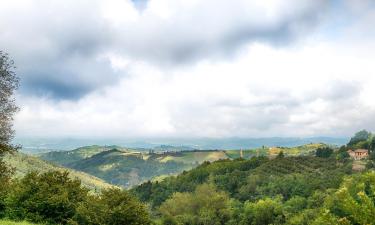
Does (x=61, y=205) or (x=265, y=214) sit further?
(x=265, y=214)

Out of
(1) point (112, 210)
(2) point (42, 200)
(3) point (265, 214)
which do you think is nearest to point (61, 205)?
(2) point (42, 200)

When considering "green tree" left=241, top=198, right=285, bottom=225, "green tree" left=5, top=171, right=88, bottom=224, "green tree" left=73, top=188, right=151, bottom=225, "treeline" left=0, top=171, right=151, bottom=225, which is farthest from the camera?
"green tree" left=241, top=198, right=285, bottom=225

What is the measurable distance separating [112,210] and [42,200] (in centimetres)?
914

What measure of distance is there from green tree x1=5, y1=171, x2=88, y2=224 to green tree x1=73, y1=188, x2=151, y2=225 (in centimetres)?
183

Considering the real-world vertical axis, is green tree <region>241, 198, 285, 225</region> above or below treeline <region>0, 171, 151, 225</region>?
Result: below

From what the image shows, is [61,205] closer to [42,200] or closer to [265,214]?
[42,200]

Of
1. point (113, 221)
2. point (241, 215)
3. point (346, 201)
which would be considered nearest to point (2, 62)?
point (113, 221)

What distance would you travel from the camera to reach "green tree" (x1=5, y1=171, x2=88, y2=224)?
54.4m

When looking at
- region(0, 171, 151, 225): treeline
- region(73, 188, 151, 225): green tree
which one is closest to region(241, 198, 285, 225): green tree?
region(0, 171, 151, 225): treeline

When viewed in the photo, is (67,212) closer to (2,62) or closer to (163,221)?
(2,62)

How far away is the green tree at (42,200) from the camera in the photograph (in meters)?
54.4

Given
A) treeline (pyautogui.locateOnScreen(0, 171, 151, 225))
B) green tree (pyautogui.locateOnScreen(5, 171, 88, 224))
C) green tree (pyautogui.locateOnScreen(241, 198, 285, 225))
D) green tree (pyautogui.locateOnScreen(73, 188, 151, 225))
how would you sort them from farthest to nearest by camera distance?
green tree (pyautogui.locateOnScreen(241, 198, 285, 225)) → green tree (pyautogui.locateOnScreen(73, 188, 151, 225)) → treeline (pyautogui.locateOnScreen(0, 171, 151, 225)) → green tree (pyautogui.locateOnScreen(5, 171, 88, 224))

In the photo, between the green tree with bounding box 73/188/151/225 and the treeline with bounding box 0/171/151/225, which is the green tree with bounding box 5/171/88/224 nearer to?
the treeline with bounding box 0/171/151/225

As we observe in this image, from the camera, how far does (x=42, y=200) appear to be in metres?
55.2
